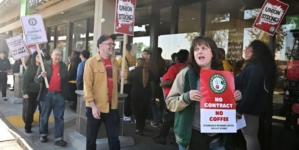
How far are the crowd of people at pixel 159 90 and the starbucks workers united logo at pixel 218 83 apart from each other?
13 centimetres

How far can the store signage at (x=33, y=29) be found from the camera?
5.57 meters

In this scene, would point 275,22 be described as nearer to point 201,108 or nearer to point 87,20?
point 201,108

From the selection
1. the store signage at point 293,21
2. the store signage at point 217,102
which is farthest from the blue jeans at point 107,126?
the store signage at point 293,21

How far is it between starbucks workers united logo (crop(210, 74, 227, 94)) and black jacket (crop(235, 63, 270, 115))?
4.87ft

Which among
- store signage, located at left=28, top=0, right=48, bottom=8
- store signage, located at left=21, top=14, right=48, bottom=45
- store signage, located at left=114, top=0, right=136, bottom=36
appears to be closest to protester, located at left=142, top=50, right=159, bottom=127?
store signage, located at left=114, top=0, right=136, bottom=36

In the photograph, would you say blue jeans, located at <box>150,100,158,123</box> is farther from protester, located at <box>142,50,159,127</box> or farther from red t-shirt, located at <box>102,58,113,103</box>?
red t-shirt, located at <box>102,58,113,103</box>

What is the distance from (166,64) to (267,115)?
3043 mm

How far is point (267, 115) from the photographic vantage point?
16.9 feet

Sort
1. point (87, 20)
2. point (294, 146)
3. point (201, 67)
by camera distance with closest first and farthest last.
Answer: point (201, 67)
point (294, 146)
point (87, 20)

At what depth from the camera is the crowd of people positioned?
2.35 meters

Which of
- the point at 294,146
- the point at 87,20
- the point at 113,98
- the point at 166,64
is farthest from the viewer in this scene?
the point at 87,20

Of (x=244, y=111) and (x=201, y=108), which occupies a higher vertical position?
(x=201, y=108)

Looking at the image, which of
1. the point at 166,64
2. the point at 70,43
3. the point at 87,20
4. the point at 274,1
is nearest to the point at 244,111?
the point at 274,1

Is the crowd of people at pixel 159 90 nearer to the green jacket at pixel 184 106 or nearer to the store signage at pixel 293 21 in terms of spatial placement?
the green jacket at pixel 184 106
